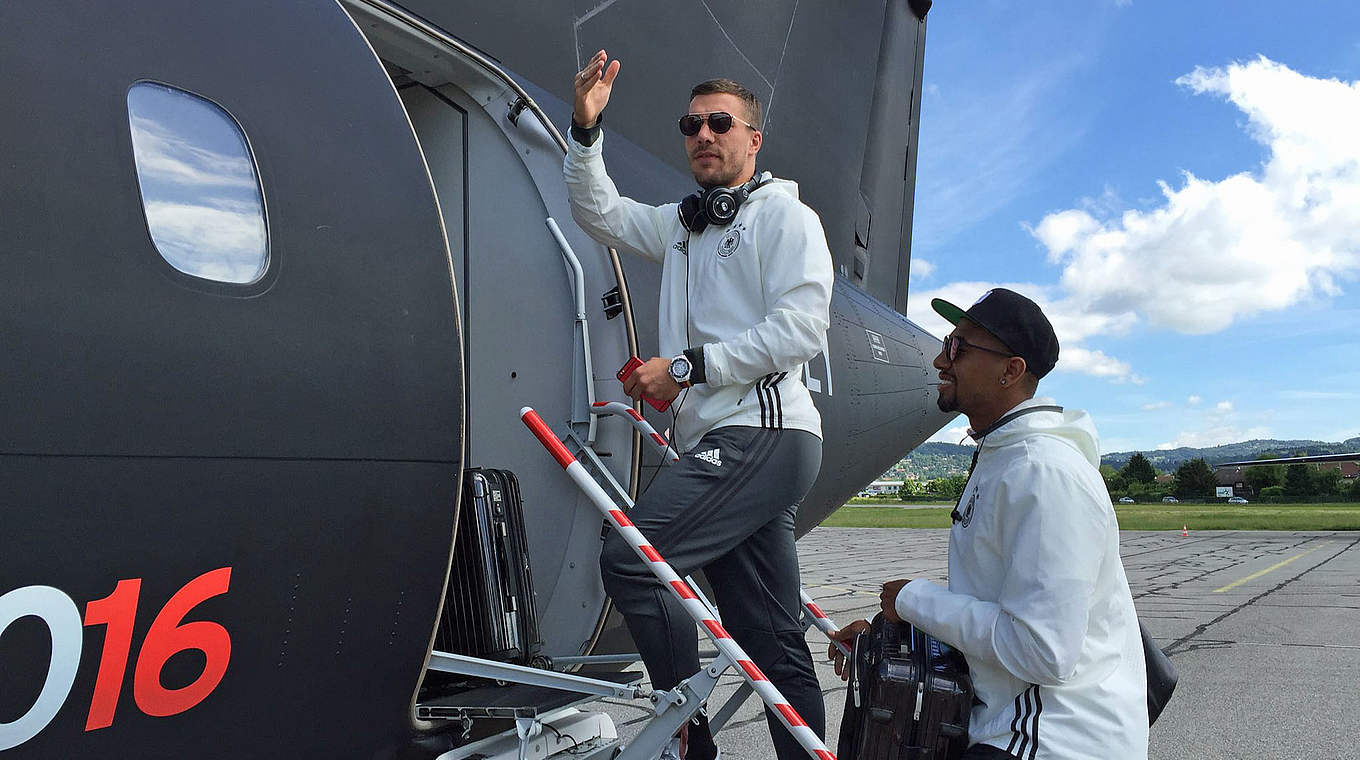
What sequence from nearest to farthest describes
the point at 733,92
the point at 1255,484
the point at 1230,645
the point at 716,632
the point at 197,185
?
1. the point at 197,185
2. the point at 716,632
3. the point at 733,92
4. the point at 1230,645
5. the point at 1255,484

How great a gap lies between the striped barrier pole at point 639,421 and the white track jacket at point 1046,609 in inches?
46.1

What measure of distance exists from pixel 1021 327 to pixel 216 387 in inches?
65.5

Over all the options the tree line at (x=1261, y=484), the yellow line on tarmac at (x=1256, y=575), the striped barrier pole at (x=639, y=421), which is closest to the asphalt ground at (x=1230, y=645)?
the yellow line on tarmac at (x=1256, y=575)

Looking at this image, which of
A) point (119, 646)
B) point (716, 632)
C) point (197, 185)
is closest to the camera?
point (119, 646)

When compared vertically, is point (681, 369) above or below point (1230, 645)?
above

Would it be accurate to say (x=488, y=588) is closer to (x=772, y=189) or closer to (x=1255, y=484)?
(x=772, y=189)

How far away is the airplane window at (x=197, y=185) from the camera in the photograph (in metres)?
1.95

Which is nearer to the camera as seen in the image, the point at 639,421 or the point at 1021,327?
the point at 1021,327

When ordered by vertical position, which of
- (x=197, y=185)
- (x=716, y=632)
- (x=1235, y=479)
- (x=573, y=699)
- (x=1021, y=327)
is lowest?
(x=573, y=699)

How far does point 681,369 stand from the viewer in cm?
254

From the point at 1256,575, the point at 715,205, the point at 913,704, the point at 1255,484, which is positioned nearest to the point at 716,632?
the point at 913,704

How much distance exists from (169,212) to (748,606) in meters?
1.73

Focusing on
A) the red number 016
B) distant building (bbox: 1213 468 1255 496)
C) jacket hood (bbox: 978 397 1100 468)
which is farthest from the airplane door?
distant building (bbox: 1213 468 1255 496)

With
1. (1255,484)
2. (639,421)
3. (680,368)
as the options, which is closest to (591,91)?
(680,368)
